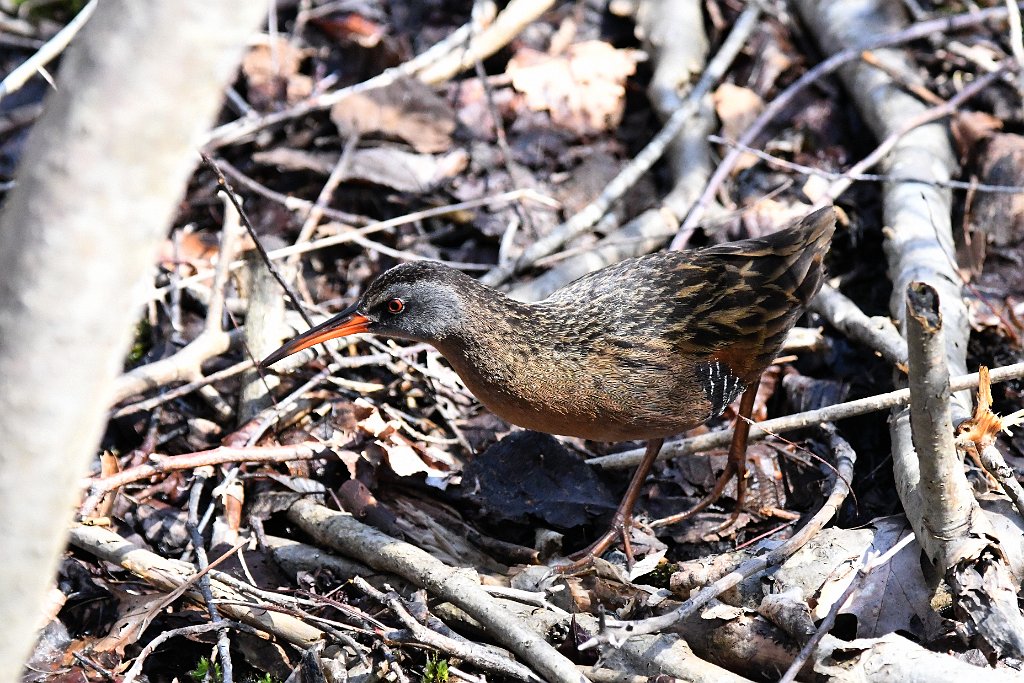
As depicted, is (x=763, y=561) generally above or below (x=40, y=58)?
below

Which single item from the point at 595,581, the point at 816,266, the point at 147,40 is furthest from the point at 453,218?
the point at 147,40

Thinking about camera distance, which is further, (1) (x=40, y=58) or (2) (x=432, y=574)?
(1) (x=40, y=58)

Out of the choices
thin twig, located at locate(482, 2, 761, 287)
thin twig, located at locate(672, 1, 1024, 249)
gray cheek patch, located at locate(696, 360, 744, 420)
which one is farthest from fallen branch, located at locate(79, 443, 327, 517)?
thin twig, located at locate(672, 1, 1024, 249)

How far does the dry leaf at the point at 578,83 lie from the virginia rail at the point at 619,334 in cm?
223

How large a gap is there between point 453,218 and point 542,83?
1.20 metres

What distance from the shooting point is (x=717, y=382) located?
4.02 meters

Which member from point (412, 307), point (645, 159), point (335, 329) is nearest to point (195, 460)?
point (335, 329)

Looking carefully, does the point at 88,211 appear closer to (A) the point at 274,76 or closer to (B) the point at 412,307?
(B) the point at 412,307

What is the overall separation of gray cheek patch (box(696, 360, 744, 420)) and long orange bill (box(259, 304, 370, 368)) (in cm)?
135

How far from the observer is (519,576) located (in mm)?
3850

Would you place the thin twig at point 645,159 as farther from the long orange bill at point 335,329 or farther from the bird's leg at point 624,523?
the bird's leg at point 624,523

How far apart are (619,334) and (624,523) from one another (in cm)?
78

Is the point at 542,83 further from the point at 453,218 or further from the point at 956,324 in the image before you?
the point at 956,324

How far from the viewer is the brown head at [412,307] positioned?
153 inches
